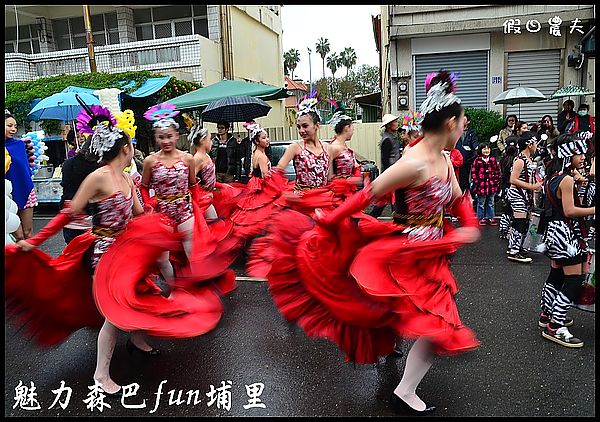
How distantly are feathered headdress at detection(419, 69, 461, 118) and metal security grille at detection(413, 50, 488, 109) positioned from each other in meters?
10.2

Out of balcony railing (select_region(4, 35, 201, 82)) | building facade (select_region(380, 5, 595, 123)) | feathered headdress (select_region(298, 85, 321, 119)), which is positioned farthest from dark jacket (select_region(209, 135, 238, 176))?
balcony railing (select_region(4, 35, 201, 82))

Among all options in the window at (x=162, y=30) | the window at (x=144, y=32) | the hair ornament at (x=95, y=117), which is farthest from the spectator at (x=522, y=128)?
the window at (x=144, y=32)

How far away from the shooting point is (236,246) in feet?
16.0

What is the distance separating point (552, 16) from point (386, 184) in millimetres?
11187

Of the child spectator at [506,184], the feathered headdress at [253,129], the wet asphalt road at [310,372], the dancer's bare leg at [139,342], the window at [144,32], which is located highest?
the window at [144,32]

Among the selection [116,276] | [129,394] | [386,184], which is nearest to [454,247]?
[386,184]

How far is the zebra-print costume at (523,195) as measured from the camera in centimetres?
576

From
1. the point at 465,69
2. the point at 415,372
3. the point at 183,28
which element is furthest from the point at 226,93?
the point at 183,28

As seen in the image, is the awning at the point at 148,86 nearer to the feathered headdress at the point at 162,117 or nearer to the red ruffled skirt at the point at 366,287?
the feathered headdress at the point at 162,117

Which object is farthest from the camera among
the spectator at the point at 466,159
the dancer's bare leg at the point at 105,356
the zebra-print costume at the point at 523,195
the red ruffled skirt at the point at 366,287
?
the spectator at the point at 466,159

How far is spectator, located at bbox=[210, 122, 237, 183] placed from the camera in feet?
26.7

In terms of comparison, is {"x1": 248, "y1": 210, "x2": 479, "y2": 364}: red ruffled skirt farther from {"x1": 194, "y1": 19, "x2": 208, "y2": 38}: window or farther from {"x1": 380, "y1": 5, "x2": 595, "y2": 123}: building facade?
{"x1": 194, "y1": 19, "x2": 208, "y2": 38}: window

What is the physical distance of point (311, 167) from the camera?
5.18 meters

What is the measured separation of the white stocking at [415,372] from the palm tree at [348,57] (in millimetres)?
77083
